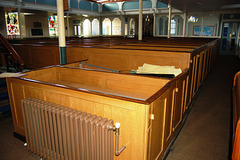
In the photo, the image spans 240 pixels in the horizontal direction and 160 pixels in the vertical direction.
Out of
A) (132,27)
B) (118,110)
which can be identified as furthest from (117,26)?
(118,110)

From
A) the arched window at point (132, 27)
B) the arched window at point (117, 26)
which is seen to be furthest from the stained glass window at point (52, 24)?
the arched window at point (132, 27)

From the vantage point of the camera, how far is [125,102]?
1706 mm

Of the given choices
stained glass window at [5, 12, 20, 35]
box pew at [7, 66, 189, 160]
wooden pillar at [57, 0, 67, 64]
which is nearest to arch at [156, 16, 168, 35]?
stained glass window at [5, 12, 20, 35]

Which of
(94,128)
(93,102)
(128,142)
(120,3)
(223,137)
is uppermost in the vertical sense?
(120,3)

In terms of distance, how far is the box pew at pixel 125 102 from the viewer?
1.69 metres

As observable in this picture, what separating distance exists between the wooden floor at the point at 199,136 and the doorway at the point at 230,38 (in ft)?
35.8

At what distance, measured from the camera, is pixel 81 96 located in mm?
1990

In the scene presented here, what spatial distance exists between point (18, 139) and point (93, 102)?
1.70m

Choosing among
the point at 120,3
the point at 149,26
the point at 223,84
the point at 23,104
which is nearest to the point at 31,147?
the point at 23,104

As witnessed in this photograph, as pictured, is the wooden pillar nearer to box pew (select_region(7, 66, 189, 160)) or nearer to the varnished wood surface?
the varnished wood surface

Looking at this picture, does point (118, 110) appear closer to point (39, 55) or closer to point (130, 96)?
point (130, 96)

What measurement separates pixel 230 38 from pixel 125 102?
14483mm

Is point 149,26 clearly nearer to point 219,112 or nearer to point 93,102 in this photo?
point 219,112

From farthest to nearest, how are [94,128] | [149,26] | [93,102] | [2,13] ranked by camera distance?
[149,26] → [2,13] → [93,102] → [94,128]
